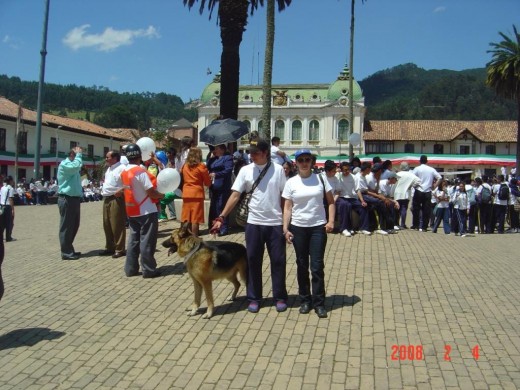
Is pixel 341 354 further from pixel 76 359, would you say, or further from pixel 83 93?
pixel 83 93

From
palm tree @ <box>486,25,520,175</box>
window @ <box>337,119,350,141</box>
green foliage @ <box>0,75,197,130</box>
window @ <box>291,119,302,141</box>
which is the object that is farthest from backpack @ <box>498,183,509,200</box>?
green foliage @ <box>0,75,197,130</box>

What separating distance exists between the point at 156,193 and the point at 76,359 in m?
3.22

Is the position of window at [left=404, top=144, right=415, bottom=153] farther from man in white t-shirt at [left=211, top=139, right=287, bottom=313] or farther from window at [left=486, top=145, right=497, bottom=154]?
man in white t-shirt at [left=211, top=139, right=287, bottom=313]

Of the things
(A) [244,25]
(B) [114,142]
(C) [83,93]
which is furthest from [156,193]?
(C) [83,93]

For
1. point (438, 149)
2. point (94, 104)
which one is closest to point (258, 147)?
point (438, 149)

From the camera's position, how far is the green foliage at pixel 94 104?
114m

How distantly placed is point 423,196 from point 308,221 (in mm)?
7599

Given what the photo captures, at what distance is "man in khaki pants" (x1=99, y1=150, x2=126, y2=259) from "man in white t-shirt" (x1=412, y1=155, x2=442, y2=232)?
23.9 ft

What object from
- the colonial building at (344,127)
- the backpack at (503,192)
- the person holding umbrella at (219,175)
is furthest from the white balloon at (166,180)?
the colonial building at (344,127)

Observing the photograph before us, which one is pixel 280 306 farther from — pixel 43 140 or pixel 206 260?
pixel 43 140

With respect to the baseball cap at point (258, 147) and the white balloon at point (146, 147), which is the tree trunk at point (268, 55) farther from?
the baseball cap at point (258, 147)

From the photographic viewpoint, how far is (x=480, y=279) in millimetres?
7676

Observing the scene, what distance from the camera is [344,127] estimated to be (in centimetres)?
7144

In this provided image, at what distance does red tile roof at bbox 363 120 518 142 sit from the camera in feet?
220
